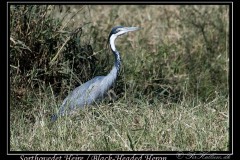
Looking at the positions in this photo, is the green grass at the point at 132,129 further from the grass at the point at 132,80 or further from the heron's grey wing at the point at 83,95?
the heron's grey wing at the point at 83,95

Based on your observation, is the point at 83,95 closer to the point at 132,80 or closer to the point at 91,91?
the point at 91,91

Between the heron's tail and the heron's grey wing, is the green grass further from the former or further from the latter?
the heron's grey wing

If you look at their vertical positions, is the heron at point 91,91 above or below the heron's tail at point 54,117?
above

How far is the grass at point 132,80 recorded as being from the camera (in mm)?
5781

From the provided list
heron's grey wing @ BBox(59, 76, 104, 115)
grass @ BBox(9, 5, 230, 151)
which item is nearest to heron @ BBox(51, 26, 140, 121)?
heron's grey wing @ BBox(59, 76, 104, 115)

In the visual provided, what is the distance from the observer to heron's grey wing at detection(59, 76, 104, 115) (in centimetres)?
663

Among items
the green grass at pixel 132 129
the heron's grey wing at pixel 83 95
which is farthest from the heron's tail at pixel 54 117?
the heron's grey wing at pixel 83 95

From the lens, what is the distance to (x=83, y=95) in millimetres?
6883

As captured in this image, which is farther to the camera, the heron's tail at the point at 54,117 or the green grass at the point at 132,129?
the heron's tail at the point at 54,117

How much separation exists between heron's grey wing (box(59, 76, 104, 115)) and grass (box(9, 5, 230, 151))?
124 millimetres

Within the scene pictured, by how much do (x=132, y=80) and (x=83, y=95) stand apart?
940 millimetres

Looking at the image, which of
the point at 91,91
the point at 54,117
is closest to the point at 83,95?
the point at 91,91

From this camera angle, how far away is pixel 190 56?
28.7ft

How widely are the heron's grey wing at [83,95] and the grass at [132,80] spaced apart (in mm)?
124
